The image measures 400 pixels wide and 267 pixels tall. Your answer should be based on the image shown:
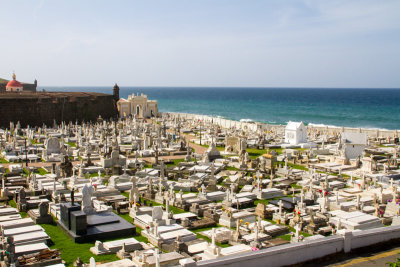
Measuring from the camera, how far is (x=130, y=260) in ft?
36.6

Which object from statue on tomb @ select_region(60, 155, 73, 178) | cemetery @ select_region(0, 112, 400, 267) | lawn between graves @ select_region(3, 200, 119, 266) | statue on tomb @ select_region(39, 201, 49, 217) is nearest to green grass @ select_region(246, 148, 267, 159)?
cemetery @ select_region(0, 112, 400, 267)

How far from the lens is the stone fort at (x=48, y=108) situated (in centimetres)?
5097

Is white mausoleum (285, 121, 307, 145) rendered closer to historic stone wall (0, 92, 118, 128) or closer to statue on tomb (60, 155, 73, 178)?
statue on tomb (60, 155, 73, 178)

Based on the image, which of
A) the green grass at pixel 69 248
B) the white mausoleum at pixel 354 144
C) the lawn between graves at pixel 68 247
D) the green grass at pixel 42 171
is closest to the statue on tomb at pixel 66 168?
the green grass at pixel 42 171

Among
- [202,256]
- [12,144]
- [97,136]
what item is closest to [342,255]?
[202,256]

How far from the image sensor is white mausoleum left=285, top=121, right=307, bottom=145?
37.8 metres

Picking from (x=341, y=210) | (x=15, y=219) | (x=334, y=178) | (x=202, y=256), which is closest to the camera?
(x=202, y=256)

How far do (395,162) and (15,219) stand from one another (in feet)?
80.3

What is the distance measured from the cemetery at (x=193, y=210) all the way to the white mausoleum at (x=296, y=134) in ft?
19.7

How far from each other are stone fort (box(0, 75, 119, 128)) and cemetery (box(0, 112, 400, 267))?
2235cm

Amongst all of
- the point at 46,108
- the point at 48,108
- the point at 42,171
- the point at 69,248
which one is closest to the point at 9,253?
the point at 69,248

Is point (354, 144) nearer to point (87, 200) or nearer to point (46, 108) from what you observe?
point (87, 200)

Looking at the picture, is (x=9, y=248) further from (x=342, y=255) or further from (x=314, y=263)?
(x=342, y=255)

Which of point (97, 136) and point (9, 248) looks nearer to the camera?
point (9, 248)
